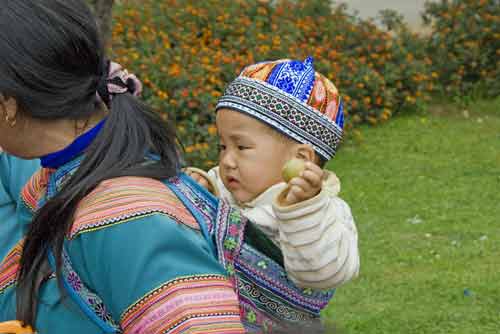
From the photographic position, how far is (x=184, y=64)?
24.7 ft

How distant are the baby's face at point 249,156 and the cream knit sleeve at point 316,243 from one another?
0.96ft

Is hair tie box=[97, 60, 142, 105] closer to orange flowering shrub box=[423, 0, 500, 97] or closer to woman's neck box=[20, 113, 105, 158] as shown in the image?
woman's neck box=[20, 113, 105, 158]

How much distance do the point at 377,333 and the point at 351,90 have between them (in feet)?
12.0

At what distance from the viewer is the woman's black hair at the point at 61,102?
1.94 m

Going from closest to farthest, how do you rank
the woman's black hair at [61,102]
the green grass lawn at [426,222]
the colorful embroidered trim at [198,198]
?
the woman's black hair at [61,102] < the colorful embroidered trim at [198,198] < the green grass lawn at [426,222]

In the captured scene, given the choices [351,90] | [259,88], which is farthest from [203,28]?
[259,88]

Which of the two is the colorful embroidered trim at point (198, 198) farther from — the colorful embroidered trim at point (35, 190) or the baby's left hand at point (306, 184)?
the colorful embroidered trim at point (35, 190)

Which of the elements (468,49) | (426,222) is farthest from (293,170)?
(468,49)

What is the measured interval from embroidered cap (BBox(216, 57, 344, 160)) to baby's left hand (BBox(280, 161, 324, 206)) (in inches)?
16.5

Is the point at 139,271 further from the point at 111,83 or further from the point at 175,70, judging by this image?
the point at 175,70

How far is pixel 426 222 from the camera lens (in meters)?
6.23

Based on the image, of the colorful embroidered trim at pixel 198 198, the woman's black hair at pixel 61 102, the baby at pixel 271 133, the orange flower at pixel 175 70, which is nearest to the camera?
the woman's black hair at pixel 61 102

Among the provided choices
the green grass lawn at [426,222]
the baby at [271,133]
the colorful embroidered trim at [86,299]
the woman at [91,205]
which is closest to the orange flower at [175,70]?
the green grass lawn at [426,222]

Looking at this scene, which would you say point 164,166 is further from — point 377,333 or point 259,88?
point 377,333
